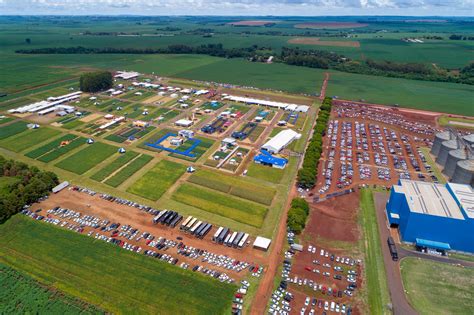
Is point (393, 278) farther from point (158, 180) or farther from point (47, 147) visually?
point (47, 147)

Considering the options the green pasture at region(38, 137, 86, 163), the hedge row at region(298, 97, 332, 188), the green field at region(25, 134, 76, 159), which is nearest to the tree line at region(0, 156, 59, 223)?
the green pasture at region(38, 137, 86, 163)

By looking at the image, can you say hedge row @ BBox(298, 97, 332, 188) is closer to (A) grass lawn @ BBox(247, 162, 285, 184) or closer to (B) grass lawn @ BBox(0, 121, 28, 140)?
(A) grass lawn @ BBox(247, 162, 285, 184)

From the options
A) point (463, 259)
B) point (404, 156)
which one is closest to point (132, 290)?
point (463, 259)

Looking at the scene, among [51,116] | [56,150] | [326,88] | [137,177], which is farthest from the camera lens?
[326,88]

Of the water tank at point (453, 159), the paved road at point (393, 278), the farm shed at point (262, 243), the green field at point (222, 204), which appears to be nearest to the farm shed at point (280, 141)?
the green field at point (222, 204)

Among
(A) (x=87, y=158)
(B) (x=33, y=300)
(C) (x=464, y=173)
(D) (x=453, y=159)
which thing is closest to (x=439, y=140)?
(D) (x=453, y=159)

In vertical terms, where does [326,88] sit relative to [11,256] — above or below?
above

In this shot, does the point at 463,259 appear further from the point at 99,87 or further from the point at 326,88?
the point at 99,87
